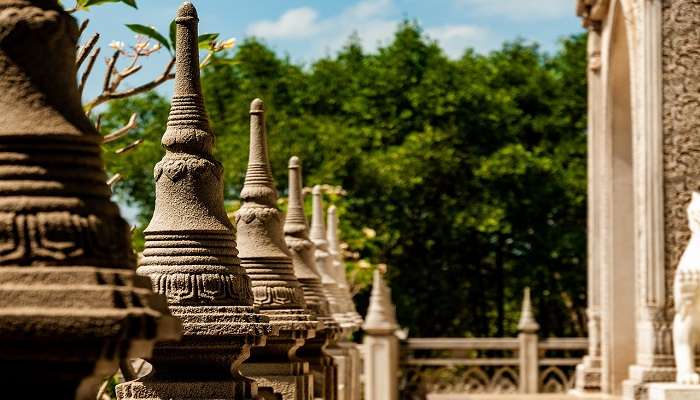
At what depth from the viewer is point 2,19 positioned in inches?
126

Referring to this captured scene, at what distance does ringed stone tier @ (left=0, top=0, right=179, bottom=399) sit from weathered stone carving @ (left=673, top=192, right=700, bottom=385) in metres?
11.2

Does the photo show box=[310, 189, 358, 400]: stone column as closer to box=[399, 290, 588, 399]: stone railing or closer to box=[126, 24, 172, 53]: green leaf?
box=[126, 24, 172, 53]: green leaf

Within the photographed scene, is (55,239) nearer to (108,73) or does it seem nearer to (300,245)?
(108,73)

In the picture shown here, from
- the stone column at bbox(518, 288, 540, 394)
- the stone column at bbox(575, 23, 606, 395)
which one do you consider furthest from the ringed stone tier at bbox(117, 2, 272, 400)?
the stone column at bbox(518, 288, 540, 394)

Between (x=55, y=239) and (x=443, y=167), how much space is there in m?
34.1

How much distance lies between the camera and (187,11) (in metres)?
5.61

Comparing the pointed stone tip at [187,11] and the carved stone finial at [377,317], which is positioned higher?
the pointed stone tip at [187,11]

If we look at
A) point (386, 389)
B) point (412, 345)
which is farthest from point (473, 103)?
point (386, 389)

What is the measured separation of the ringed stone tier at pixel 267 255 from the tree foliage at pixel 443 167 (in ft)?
89.1

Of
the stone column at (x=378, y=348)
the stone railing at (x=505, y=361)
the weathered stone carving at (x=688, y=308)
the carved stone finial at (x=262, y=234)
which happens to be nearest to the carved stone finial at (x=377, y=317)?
the stone column at (x=378, y=348)

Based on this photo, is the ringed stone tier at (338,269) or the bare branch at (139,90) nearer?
the bare branch at (139,90)

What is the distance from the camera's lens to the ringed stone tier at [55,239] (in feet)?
9.92

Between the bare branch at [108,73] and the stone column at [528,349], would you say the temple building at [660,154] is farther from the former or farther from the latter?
the stone column at [528,349]

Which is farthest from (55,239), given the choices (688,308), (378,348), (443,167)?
(443,167)
